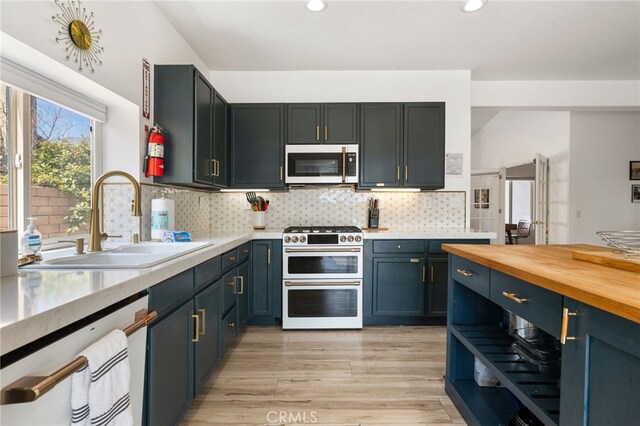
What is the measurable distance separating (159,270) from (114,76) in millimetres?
1372

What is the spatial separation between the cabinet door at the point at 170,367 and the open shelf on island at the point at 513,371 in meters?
1.48

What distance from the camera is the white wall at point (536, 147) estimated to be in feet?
17.0

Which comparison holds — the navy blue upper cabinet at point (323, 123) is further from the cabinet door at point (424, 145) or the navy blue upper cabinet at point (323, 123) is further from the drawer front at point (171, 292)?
the drawer front at point (171, 292)

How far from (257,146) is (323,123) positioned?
28.2 inches

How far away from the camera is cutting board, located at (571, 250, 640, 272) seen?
1.11m

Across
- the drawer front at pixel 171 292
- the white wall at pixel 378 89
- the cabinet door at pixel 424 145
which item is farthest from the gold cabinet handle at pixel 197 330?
the white wall at pixel 378 89

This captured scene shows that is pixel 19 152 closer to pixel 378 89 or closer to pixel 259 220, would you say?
pixel 259 220

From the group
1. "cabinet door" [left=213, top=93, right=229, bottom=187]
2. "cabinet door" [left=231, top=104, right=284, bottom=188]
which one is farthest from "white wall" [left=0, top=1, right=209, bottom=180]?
"cabinet door" [left=231, top=104, right=284, bottom=188]

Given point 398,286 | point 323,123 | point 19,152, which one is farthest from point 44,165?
point 398,286

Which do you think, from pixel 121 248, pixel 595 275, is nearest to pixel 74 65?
pixel 121 248

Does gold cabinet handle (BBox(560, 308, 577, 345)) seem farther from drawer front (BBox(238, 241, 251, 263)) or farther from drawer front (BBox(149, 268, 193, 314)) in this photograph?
drawer front (BBox(238, 241, 251, 263))

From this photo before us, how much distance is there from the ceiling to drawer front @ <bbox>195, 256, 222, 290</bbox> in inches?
73.0

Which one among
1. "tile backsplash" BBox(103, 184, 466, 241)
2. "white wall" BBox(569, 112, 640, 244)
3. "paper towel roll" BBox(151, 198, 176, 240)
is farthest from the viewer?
"white wall" BBox(569, 112, 640, 244)

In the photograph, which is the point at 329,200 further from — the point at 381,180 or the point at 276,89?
the point at 276,89
